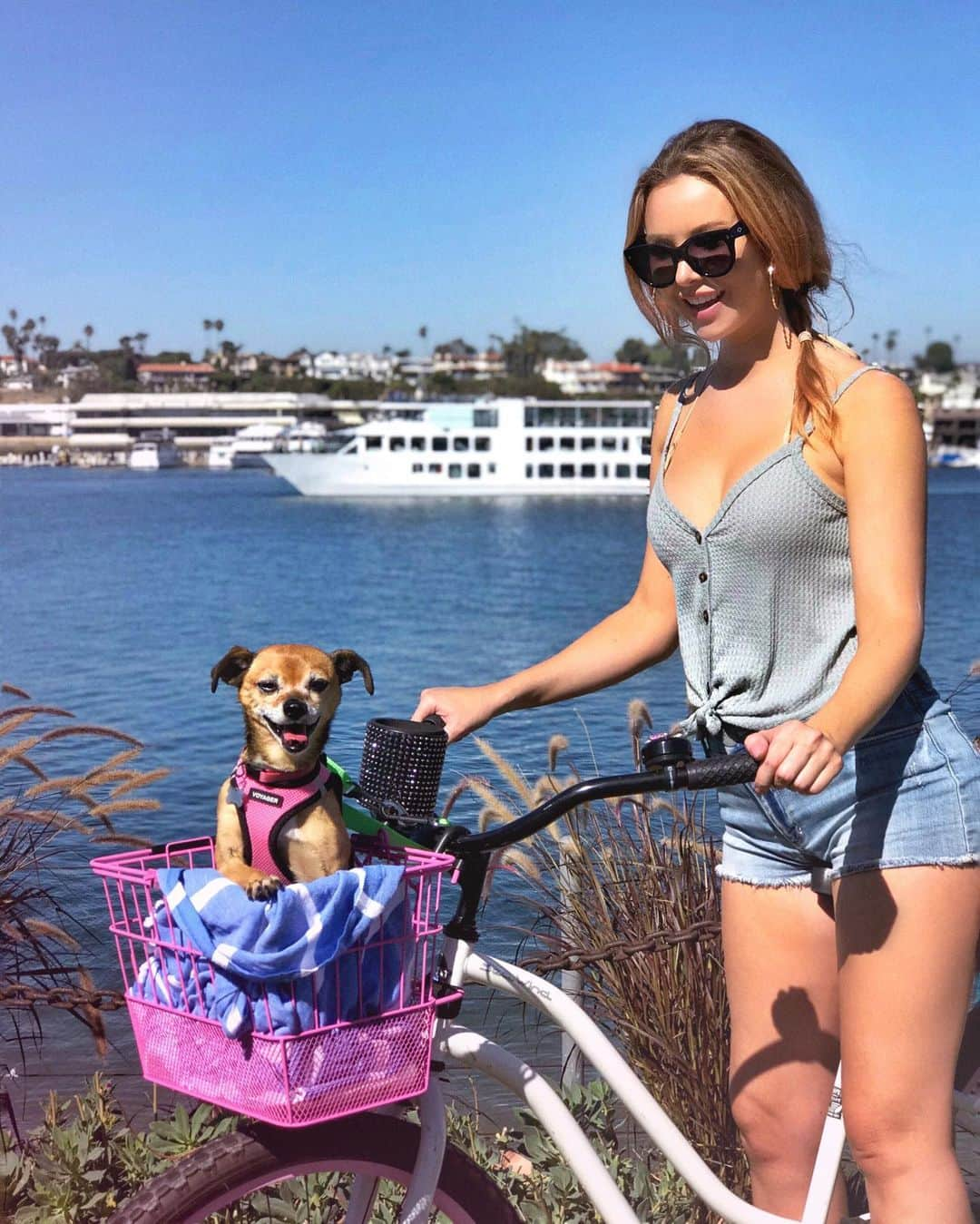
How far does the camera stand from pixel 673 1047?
10.9 ft

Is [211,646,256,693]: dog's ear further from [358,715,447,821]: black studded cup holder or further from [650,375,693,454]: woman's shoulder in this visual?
[650,375,693,454]: woman's shoulder

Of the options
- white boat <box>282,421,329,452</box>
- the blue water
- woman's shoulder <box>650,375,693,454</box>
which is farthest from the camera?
white boat <box>282,421,329,452</box>

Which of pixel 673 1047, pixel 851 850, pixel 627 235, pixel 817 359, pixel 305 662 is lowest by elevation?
pixel 673 1047

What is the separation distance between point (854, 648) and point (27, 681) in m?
14.2

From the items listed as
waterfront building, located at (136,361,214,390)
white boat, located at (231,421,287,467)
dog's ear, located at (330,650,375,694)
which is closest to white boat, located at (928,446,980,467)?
white boat, located at (231,421,287,467)

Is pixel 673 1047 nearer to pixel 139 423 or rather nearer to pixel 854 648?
pixel 854 648

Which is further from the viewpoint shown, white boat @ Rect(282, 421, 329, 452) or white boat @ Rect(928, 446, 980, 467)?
white boat @ Rect(928, 446, 980, 467)

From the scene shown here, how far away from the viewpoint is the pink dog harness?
80.2 inches

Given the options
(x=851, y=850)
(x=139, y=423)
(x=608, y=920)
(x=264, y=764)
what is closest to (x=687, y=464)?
(x=851, y=850)

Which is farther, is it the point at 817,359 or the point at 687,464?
the point at 687,464

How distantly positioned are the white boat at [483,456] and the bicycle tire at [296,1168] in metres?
74.5

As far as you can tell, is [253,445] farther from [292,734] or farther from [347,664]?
[292,734]

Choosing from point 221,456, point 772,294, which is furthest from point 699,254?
point 221,456

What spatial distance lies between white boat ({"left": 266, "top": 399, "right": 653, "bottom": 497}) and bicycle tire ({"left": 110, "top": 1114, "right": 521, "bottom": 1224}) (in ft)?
244
